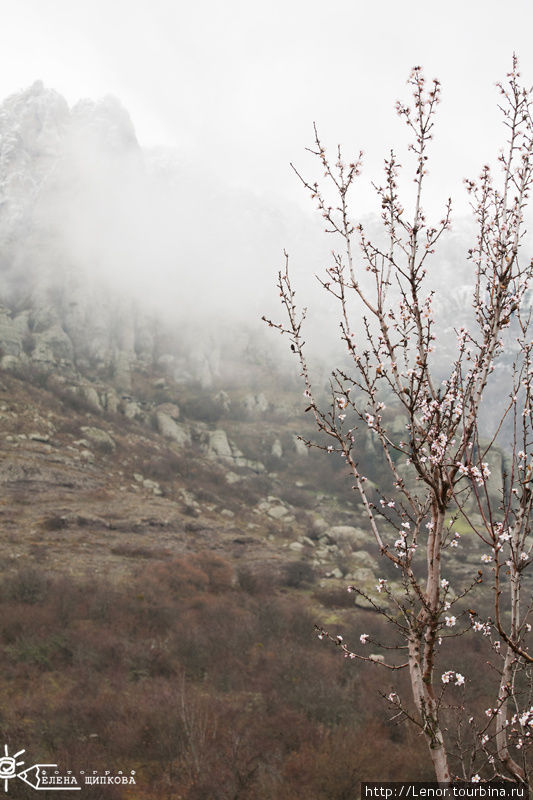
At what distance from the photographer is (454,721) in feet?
34.8

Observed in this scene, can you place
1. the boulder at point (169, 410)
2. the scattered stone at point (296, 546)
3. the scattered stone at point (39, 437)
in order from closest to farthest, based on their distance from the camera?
the scattered stone at point (296, 546), the scattered stone at point (39, 437), the boulder at point (169, 410)

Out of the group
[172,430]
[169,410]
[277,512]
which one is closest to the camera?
[277,512]

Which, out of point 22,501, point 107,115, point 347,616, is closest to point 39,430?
point 22,501

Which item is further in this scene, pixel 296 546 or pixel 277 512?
pixel 277 512

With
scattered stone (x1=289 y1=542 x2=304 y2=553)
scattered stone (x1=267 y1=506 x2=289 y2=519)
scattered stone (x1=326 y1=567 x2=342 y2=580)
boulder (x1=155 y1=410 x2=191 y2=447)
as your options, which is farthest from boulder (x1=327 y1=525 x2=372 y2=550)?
boulder (x1=155 y1=410 x2=191 y2=447)

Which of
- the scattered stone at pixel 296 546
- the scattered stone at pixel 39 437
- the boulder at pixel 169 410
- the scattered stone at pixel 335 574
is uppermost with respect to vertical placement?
the boulder at pixel 169 410

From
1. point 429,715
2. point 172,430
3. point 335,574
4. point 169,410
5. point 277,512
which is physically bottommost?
point 335,574

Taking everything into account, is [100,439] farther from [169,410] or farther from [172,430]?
[169,410]

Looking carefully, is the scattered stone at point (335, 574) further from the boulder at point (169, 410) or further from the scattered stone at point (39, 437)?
the boulder at point (169, 410)

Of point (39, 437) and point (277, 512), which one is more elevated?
point (39, 437)

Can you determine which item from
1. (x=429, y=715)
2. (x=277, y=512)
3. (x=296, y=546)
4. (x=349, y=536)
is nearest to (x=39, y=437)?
(x=277, y=512)

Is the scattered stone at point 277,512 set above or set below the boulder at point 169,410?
below

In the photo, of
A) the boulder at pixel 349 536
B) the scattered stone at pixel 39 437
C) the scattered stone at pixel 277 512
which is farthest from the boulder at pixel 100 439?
the boulder at pixel 349 536

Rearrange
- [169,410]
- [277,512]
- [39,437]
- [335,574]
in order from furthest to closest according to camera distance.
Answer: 1. [169,410]
2. [277,512]
3. [39,437]
4. [335,574]
